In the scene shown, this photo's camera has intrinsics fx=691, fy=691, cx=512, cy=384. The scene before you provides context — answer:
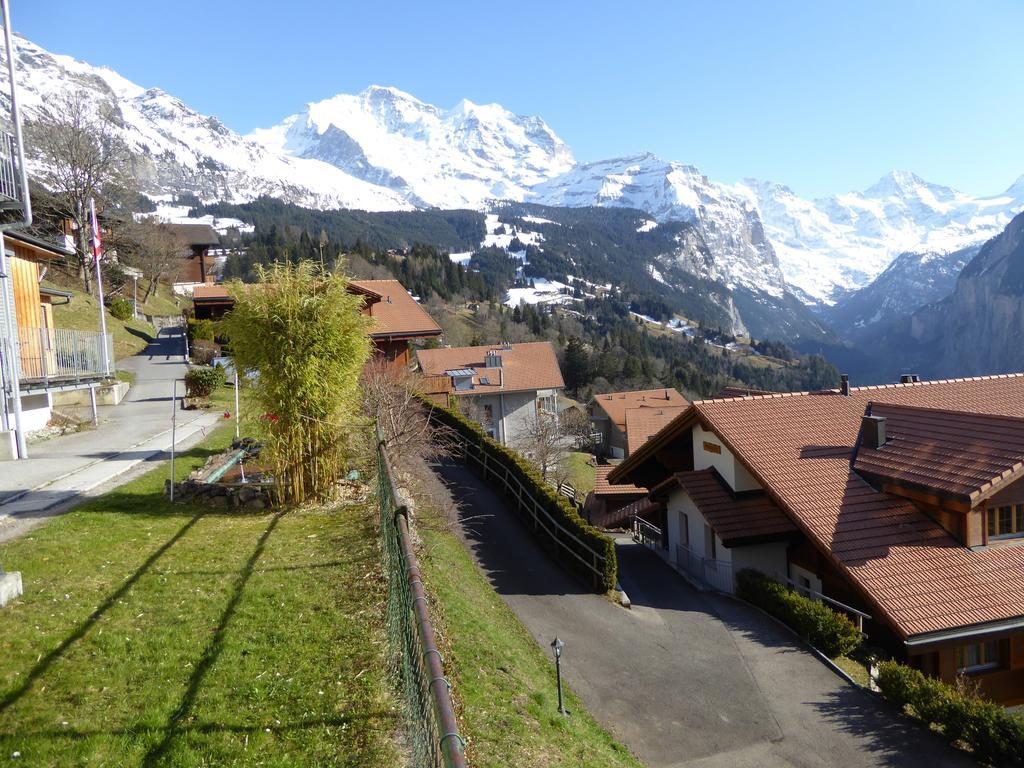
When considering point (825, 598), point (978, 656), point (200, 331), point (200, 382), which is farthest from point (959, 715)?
point (200, 331)

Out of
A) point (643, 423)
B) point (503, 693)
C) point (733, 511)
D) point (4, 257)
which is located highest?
point (4, 257)

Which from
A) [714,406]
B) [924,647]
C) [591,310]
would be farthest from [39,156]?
[591,310]

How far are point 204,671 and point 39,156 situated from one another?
50.9 meters

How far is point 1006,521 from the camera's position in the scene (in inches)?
589

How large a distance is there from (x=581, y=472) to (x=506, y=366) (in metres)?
10.5

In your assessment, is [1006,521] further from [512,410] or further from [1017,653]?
[512,410]

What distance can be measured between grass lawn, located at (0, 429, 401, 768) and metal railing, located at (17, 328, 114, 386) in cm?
824

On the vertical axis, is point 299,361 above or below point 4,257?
below

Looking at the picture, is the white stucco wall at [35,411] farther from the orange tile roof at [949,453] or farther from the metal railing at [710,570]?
the orange tile roof at [949,453]

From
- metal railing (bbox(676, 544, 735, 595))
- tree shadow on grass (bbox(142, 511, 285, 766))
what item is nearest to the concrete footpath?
tree shadow on grass (bbox(142, 511, 285, 766))

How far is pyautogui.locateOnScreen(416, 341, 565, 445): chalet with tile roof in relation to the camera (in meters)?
54.5

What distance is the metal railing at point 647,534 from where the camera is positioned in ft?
74.9

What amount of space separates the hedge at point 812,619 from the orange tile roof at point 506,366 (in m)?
40.0

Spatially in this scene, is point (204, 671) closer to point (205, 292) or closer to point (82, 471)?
point (82, 471)
